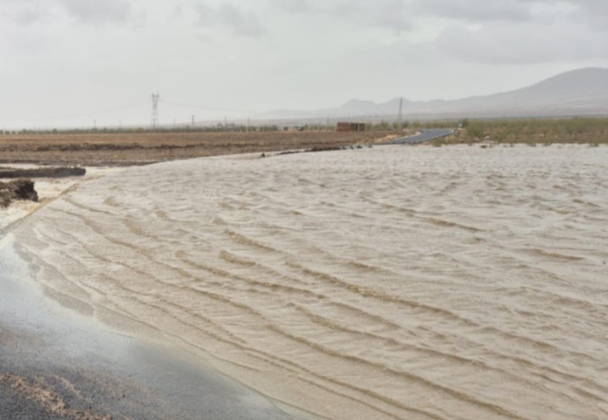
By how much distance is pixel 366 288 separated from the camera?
8031 millimetres

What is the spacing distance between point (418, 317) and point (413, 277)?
4.82 ft

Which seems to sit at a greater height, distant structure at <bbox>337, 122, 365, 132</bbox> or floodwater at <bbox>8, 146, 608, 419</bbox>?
floodwater at <bbox>8, 146, 608, 419</bbox>

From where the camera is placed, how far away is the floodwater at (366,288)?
538cm

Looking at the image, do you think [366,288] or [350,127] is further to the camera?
[350,127]

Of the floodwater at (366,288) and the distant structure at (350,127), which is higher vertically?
the floodwater at (366,288)

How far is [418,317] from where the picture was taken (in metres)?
6.93

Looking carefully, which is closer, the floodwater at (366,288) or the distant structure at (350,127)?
the floodwater at (366,288)

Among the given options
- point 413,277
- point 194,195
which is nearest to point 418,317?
point 413,277

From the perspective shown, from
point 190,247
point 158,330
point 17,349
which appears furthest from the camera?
point 190,247

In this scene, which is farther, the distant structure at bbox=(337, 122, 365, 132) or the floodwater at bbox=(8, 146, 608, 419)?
the distant structure at bbox=(337, 122, 365, 132)

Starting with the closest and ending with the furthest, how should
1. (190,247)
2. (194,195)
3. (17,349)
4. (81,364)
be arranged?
(81,364), (17,349), (190,247), (194,195)

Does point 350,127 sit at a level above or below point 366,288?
below

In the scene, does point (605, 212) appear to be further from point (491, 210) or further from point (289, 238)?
point (289, 238)

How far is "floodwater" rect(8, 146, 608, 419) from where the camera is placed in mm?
5379
